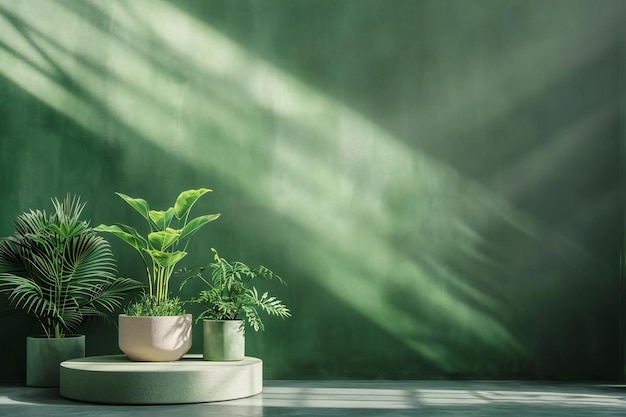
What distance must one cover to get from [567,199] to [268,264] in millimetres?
2393

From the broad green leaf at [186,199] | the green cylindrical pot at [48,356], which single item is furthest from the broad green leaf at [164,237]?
the green cylindrical pot at [48,356]

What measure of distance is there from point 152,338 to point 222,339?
0.45 meters

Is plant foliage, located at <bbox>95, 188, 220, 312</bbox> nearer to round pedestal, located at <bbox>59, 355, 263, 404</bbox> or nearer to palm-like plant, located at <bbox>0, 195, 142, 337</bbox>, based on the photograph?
palm-like plant, located at <bbox>0, 195, 142, 337</bbox>

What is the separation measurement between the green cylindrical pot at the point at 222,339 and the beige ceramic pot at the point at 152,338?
0.59ft

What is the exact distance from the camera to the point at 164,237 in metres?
5.28

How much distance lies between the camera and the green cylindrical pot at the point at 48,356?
5547 millimetres

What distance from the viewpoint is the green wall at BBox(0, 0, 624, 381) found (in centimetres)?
605

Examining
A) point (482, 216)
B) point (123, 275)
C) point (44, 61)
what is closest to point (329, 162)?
point (482, 216)

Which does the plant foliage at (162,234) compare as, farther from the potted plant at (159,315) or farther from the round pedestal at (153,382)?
the round pedestal at (153,382)

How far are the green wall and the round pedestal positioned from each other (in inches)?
42.2

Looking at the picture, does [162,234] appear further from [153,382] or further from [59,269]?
[153,382]

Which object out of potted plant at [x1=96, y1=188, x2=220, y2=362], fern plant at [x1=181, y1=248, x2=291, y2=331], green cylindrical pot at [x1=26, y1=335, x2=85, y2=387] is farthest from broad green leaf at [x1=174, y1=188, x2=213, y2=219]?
green cylindrical pot at [x1=26, y1=335, x2=85, y2=387]

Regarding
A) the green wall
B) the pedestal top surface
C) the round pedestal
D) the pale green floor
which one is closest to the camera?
the pale green floor

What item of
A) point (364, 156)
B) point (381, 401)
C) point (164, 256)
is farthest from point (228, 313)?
point (364, 156)
